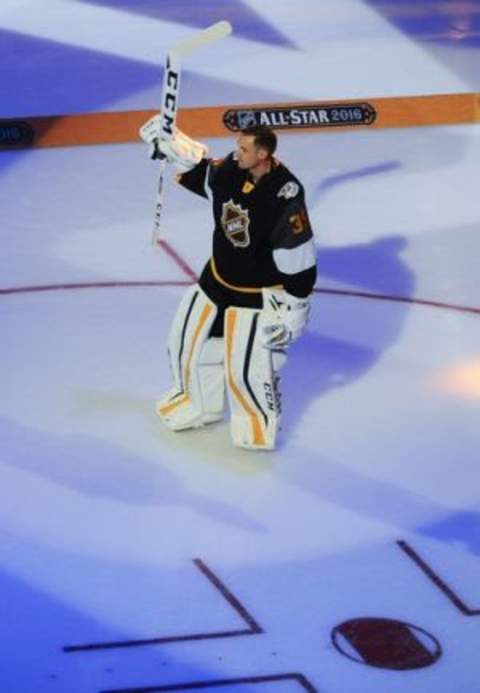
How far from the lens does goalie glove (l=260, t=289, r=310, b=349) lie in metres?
6.55

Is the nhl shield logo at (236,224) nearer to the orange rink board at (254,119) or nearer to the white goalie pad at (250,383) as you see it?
the white goalie pad at (250,383)

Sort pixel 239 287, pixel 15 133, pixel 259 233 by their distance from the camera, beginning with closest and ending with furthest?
pixel 259 233
pixel 239 287
pixel 15 133

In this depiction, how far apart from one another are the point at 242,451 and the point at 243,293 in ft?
2.24

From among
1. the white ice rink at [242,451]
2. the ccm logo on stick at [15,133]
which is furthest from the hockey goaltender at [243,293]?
the ccm logo on stick at [15,133]

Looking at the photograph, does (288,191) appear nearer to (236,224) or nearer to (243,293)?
(236,224)

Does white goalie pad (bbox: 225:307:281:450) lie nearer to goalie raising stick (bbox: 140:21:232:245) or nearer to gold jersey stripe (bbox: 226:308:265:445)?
gold jersey stripe (bbox: 226:308:265:445)

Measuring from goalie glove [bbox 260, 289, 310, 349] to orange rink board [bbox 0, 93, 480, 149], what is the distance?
3.95m

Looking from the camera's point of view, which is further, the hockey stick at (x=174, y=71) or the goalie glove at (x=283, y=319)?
the hockey stick at (x=174, y=71)

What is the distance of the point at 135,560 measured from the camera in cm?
618

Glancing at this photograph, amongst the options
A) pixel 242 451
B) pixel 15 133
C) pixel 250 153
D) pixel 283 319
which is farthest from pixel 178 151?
pixel 15 133

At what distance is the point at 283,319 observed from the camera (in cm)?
656

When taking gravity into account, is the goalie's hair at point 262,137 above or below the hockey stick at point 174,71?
below

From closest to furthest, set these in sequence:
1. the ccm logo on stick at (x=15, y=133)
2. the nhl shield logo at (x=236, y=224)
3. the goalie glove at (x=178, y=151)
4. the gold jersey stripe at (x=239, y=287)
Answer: the nhl shield logo at (x=236, y=224), the gold jersey stripe at (x=239, y=287), the goalie glove at (x=178, y=151), the ccm logo on stick at (x=15, y=133)

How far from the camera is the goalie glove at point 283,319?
6551 mm
